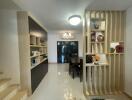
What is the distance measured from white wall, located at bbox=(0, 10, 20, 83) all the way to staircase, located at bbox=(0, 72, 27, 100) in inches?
10.3

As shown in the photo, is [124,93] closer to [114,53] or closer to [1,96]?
[114,53]

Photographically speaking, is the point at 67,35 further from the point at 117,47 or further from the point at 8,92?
the point at 8,92

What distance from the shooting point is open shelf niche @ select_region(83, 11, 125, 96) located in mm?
3697

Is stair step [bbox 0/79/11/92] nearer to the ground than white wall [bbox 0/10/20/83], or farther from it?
nearer to the ground

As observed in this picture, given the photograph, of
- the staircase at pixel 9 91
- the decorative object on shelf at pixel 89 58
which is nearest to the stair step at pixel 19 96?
the staircase at pixel 9 91

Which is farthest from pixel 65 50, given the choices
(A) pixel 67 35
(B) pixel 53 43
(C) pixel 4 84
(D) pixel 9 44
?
(C) pixel 4 84

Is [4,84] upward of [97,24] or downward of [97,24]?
downward

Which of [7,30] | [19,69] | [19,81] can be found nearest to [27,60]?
[19,69]

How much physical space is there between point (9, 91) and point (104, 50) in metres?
3.06

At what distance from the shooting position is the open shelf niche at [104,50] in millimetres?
3697

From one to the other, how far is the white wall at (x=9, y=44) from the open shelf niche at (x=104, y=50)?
2190 mm

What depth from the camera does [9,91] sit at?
301cm

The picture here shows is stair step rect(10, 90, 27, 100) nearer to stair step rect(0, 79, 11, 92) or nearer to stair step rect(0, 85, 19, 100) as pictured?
stair step rect(0, 85, 19, 100)

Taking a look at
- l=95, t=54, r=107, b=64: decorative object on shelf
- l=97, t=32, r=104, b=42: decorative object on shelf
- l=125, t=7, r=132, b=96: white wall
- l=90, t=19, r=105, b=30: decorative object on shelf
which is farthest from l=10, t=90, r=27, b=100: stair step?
l=125, t=7, r=132, b=96: white wall
